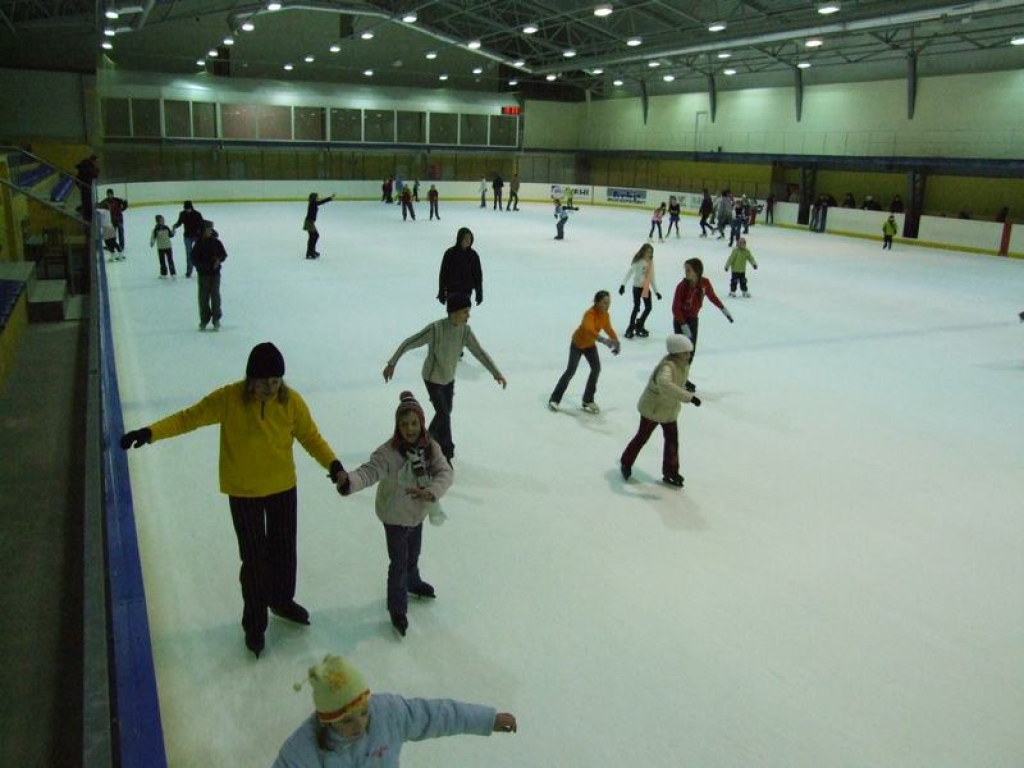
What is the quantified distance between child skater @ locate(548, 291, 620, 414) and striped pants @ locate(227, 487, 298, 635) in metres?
3.97

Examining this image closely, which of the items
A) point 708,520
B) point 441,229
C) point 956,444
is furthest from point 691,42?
point 708,520

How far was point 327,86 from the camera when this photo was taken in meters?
38.6

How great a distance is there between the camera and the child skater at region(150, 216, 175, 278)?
13.4 meters

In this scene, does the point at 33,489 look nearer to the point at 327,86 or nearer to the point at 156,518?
the point at 156,518

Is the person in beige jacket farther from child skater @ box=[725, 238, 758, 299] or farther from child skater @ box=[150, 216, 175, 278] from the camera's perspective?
child skater @ box=[150, 216, 175, 278]

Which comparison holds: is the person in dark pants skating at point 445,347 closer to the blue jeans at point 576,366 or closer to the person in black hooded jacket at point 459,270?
the blue jeans at point 576,366

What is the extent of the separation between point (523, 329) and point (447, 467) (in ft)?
24.6

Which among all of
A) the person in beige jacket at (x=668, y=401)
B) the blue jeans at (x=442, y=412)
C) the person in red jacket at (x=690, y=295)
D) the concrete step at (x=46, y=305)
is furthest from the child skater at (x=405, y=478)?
the concrete step at (x=46, y=305)

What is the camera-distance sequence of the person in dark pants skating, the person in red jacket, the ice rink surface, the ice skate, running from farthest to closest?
the person in red jacket, the ice skate, the person in dark pants skating, the ice rink surface

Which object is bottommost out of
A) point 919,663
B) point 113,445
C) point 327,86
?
point 919,663

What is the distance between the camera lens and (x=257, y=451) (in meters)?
3.40

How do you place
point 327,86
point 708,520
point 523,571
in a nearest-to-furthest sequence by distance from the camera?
point 523,571 → point 708,520 → point 327,86

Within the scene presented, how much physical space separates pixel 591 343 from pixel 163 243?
9.31 m

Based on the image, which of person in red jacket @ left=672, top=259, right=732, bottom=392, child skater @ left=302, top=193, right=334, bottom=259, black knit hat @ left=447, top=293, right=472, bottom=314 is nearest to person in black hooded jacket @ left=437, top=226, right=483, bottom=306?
person in red jacket @ left=672, top=259, right=732, bottom=392
